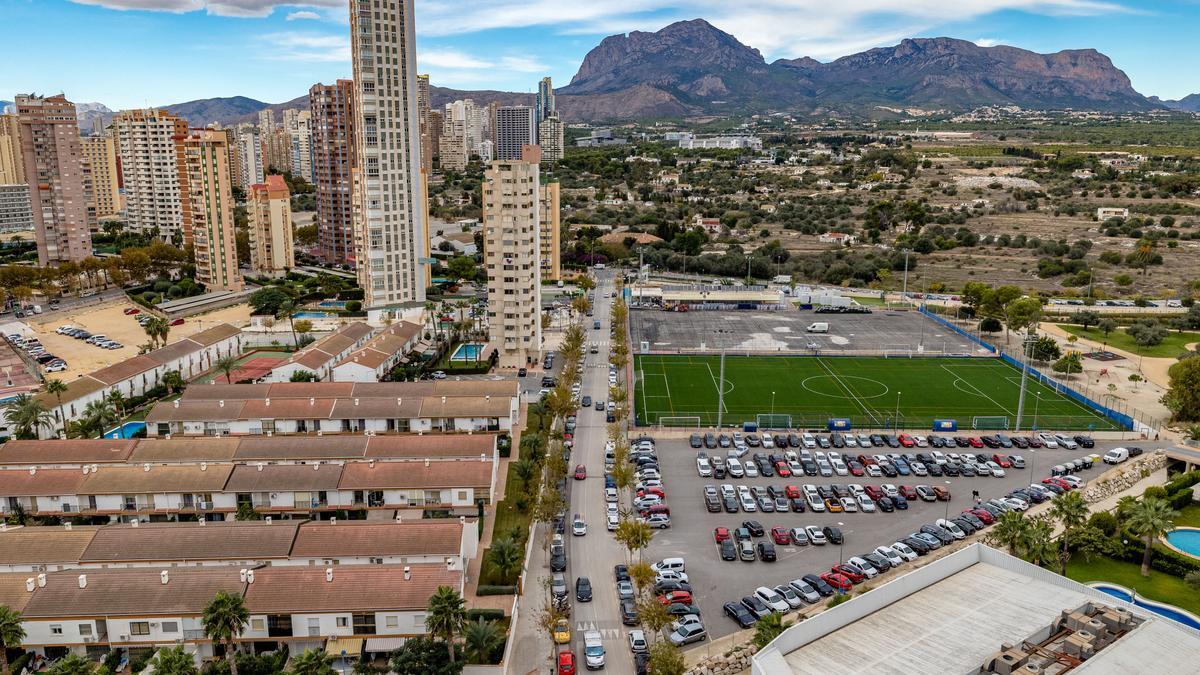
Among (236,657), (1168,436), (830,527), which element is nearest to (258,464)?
(236,657)

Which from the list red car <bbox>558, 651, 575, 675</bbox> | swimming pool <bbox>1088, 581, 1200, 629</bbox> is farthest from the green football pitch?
red car <bbox>558, 651, 575, 675</bbox>

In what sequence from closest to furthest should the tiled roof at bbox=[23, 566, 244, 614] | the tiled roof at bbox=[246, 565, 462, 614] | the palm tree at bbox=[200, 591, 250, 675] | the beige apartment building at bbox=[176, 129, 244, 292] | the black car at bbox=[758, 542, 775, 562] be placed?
1. the palm tree at bbox=[200, 591, 250, 675]
2. the tiled roof at bbox=[23, 566, 244, 614]
3. the tiled roof at bbox=[246, 565, 462, 614]
4. the black car at bbox=[758, 542, 775, 562]
5. the beige apartment building at bbox=[176, 129, 244, 292]

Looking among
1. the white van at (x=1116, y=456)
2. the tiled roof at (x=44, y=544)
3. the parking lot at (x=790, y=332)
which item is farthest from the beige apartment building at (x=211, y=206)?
the white van at (x=1116, y=456)

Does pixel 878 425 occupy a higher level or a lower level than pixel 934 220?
lower

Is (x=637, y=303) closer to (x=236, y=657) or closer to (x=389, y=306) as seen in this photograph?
(x=389, y=306)

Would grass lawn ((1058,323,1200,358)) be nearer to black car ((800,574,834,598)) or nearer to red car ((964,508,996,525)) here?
red car ((964,508,996,525))
